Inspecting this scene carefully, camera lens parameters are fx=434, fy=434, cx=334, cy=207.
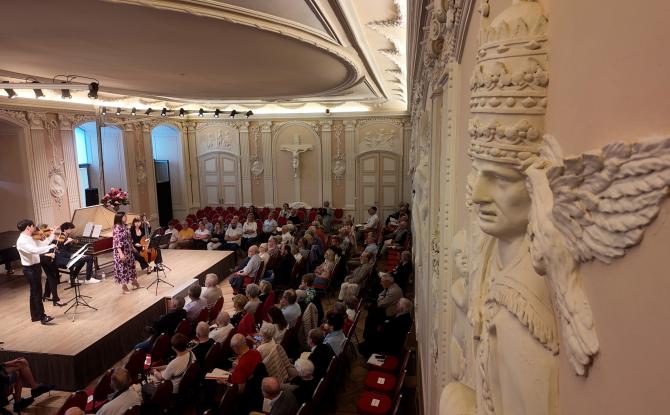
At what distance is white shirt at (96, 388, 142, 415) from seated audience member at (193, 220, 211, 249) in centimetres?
832

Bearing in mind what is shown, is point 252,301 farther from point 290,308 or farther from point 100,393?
point 100,393

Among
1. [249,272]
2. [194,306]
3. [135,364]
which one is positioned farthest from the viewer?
[249,272]

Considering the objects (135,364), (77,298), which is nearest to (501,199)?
(135,364)

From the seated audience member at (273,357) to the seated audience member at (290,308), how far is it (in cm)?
127

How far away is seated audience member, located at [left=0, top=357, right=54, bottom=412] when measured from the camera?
518cm

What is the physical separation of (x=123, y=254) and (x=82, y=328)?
191 cm

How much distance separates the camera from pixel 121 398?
4.18 m

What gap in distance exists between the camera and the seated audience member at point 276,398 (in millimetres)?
4105

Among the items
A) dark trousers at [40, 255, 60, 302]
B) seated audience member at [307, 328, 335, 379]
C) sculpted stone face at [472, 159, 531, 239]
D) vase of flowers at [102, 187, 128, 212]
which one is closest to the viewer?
sculpted stone face at [472, 159, 531, 239]

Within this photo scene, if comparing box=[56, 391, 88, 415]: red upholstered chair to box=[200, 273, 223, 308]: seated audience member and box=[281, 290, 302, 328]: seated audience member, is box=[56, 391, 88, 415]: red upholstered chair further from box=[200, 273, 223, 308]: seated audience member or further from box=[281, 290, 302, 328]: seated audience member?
box=[200, 273, 223, 308]: seated audience member

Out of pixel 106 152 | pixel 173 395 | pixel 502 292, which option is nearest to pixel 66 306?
pixel 173 395

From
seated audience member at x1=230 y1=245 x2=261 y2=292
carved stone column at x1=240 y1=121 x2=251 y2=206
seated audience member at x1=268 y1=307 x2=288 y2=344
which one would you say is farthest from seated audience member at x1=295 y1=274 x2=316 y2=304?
carved stone column at x1=240 y1=121 x2=251 y2=206

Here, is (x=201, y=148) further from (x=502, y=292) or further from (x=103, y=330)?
(x=502, y=292)

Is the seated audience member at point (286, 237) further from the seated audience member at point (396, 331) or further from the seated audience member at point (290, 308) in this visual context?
the seated audience member at point (396, 331)
